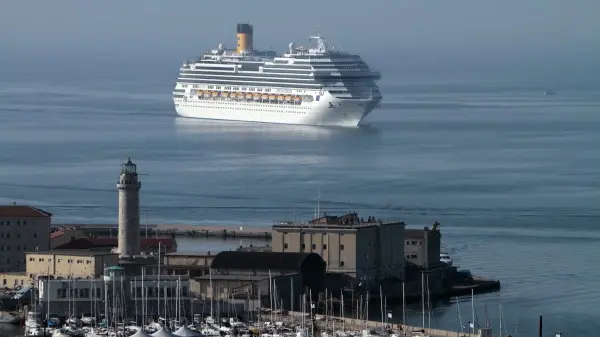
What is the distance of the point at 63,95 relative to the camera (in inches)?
4675

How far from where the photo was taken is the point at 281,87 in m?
82.4

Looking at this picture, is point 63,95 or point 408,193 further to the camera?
point 63,95

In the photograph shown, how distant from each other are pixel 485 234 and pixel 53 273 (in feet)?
42.0

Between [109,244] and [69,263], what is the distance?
8.85 ft

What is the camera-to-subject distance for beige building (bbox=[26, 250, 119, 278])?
113 ft

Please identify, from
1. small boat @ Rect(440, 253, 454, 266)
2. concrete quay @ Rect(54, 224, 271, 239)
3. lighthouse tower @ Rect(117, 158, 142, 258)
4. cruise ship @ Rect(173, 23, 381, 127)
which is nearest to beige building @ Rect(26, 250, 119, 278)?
lighthouse tower @ Rect(117, 158, 142, 258)

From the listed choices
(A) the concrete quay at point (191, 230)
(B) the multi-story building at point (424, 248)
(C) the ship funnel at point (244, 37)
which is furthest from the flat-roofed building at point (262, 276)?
(C) the ship funnel at point (244, 37)

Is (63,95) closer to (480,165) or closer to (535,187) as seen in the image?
(480,165)

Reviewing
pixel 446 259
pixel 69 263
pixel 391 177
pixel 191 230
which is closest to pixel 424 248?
pixel 446 259

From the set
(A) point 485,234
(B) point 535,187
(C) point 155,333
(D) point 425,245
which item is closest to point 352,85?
(B) point 535,187

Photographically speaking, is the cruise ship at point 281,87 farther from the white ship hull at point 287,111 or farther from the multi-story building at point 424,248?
the multi-story building at point 424,248

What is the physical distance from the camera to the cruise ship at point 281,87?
80125 mm

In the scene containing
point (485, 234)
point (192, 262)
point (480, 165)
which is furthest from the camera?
point (480, 165)

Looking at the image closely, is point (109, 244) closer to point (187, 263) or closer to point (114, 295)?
point (187, 263)
